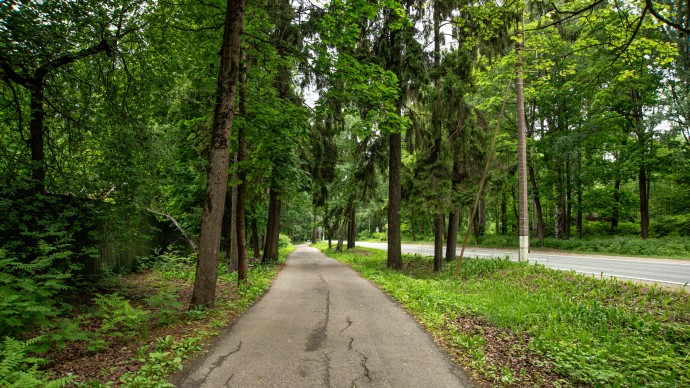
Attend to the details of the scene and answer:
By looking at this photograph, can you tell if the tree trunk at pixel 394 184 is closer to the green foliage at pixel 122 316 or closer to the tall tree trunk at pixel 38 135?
the green foliage at pixel 122 316

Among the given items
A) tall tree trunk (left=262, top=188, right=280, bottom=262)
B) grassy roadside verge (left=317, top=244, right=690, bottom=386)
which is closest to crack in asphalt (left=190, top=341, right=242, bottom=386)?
grassy roadside verge (left=317, top=244, right=690, bottom=386)

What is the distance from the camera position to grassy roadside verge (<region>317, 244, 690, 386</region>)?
146 inches

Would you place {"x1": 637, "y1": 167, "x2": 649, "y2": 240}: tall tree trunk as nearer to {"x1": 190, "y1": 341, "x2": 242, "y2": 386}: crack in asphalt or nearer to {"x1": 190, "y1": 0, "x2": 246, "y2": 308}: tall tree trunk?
{"x1": 190, "y1": 0, "x2": 246, "y2": 308}: tall tree trunk

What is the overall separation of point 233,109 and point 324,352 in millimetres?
4497

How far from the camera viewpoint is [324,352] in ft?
14.2

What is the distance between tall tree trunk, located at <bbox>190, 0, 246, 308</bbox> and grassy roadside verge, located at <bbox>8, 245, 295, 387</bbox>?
52 cm

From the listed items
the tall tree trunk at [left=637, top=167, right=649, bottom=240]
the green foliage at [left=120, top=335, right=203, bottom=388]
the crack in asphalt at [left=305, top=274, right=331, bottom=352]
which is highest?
the tall tree trunk at [left=637, top=167, right=649, bottom=240]

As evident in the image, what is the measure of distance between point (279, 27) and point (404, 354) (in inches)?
374

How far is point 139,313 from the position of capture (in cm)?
470

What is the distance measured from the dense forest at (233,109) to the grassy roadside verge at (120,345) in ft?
1.57

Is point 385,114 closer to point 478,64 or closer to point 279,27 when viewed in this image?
point 279,27

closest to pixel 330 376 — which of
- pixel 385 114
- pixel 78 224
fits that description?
pixel 385 114

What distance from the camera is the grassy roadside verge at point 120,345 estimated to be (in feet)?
10.2

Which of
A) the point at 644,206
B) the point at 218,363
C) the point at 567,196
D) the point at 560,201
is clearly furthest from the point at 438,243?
the point at 567,196
